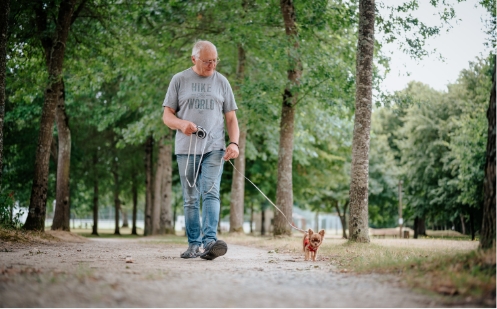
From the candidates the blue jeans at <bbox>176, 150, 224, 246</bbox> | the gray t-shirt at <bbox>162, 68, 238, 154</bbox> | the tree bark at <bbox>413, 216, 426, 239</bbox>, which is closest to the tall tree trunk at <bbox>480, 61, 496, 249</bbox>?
the blue jeans at <bbox>176, 150, 224, 246</bbox>

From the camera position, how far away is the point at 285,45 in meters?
14.0

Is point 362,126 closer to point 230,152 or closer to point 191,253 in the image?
point 230,152

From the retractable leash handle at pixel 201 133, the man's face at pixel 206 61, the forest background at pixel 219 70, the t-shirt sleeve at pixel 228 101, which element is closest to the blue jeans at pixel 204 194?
the retractable leash handle at pixel 201 133

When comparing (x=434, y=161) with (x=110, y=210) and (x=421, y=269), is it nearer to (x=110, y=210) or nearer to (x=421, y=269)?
(x=421, y=269)

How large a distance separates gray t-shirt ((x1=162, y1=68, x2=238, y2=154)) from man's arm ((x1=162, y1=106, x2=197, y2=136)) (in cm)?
8

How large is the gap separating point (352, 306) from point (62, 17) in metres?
12.7

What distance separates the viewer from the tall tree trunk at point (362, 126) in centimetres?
1033

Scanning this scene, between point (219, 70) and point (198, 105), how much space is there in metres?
13.6

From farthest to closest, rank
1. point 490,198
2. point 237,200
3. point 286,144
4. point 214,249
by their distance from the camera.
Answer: point 237,200
point 286,144
point 214,249
point 490,198

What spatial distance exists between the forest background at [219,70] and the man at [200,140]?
10.9ft

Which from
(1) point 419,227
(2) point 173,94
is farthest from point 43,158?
(1) point 419,227

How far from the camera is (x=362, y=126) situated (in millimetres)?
10445

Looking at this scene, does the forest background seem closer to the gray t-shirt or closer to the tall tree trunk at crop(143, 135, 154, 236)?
the tall tree trunk at crop(143, 135, 154, 236)

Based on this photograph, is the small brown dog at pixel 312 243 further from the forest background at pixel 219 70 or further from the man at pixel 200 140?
the forest background at pixel 219 70
